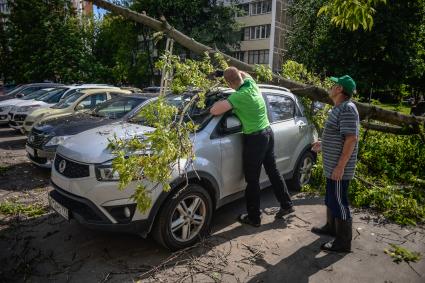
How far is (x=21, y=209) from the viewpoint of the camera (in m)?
5.05

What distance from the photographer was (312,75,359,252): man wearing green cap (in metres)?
3.57

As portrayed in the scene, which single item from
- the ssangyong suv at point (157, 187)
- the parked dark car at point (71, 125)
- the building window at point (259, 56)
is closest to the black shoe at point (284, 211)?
the ssangyong suv at point (157, 187)

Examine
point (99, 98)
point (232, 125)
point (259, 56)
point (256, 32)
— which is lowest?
point (232, 125)

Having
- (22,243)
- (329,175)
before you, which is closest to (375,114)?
(329,175)

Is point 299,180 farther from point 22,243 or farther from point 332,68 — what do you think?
point 332,68

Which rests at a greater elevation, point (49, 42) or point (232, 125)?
point (49, 42)

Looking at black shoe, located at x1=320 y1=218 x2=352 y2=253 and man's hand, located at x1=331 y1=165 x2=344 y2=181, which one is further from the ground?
man's hand, located at x1=331 y1=165 x2=344 y2=181

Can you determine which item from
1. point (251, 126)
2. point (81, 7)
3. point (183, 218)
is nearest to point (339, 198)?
point (251, 126)

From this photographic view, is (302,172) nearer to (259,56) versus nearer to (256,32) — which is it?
(259,56)

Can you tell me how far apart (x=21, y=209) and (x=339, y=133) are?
181 inches

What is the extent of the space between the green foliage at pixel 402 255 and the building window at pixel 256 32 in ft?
126

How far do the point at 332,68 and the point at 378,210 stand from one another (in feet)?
43.6

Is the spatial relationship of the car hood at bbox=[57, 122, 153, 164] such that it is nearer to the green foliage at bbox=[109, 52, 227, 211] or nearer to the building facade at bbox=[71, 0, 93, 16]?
the green foliage at bbox=[109, 52, 227, 211]

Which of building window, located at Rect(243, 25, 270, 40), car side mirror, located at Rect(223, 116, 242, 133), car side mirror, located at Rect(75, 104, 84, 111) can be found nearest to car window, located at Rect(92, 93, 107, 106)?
car side mirror, located at Rect(75, 104, 84, 111)
